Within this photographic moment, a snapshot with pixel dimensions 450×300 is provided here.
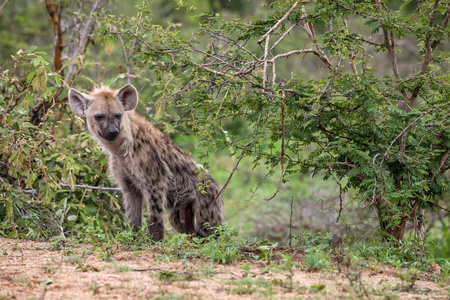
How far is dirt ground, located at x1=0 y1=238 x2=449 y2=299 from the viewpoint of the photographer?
9.00 feet

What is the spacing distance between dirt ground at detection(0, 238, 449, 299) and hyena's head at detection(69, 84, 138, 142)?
144 cm

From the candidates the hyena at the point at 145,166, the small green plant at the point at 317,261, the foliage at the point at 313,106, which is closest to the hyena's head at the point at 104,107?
the hyena at the point at 145,166

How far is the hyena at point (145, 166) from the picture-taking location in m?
4.72

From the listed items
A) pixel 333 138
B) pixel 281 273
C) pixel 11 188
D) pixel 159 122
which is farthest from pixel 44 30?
pixel 281 273

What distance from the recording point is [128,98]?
16.2 ft

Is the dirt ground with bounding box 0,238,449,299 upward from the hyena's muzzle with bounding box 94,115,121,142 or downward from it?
downward

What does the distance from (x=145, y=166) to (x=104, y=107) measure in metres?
0.66

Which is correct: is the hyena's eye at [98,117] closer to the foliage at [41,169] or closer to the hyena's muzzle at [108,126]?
the hyena's muzzle at [108,126]

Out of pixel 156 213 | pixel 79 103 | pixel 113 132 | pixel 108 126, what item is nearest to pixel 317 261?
pixel 156 213

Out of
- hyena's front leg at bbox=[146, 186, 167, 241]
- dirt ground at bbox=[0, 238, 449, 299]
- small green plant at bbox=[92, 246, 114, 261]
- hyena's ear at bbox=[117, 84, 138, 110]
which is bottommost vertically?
dirt ground at bbox=[0, 238, 449, 299]

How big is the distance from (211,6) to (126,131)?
7014 mm

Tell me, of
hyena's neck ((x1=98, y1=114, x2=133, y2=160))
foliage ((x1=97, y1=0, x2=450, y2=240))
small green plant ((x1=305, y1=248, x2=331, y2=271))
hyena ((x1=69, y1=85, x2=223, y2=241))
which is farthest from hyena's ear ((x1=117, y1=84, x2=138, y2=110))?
small green plant ((x1=305, y1=248, x2=331, y2=271))

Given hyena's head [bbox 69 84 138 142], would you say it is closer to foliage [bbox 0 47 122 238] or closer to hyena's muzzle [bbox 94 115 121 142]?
hyena's muzzle [bbox 94 115 121 142]

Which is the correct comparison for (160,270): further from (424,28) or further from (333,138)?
(424,28)
